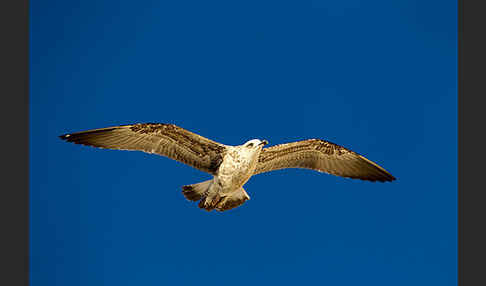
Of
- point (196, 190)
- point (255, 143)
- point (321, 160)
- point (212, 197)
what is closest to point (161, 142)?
point (196, 190)

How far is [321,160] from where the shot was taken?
7453mm

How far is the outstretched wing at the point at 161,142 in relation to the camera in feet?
21.9

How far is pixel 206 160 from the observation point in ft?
23.0

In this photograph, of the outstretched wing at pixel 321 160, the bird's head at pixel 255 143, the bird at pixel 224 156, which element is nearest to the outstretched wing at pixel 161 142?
the bird at pixel 224 156

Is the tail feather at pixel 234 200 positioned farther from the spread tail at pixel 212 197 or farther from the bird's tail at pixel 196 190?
the bird's tail at pixel 196 190

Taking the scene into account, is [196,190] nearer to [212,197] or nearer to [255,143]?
[212,197]

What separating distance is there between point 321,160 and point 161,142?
104 inches

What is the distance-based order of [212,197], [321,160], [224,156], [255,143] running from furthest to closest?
1. [321,160]
2. [212,197]
3. [224,156]
4. [255,143]

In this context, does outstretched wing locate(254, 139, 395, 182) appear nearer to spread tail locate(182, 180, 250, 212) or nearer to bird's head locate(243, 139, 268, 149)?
bird's head locate(243, 139, 268, 149)

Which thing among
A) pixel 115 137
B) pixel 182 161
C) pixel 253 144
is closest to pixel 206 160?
pixel 182 161

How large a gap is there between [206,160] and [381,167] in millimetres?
2938

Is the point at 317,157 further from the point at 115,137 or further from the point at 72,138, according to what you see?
the point at 72,138

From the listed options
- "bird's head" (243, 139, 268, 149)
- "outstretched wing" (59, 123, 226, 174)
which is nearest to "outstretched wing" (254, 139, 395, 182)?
"bird's head" (243, 139, 268, 149)

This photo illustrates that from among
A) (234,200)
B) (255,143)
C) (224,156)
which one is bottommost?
(234,200)
